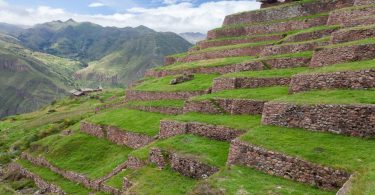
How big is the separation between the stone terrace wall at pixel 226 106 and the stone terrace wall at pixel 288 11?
23270 millimetres

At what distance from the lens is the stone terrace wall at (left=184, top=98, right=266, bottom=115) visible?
922 inches

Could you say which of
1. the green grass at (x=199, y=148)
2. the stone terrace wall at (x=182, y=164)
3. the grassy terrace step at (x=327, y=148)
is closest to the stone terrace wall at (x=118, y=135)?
the green grass at (x=199, y=148)

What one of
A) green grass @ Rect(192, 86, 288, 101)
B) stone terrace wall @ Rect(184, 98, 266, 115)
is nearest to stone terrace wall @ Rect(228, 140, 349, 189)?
stone terrace wall @ Rect(184, 98, 266, 115)

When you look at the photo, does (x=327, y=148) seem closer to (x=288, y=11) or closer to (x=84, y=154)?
(x=84, y=154)

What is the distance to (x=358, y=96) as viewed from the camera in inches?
693

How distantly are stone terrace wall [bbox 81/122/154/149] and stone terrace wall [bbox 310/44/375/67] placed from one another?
1356 cm

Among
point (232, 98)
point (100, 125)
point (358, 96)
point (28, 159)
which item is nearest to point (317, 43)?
point (232, 98)

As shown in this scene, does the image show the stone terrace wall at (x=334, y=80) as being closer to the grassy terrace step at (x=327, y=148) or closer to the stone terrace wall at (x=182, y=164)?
the grassy terrace step at (x=327, y=148)

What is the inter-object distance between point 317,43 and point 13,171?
32779 millimetres

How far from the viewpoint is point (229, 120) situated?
2261 centimetres

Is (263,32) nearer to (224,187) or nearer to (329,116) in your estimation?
(329,116)

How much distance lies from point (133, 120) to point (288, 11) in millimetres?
25243

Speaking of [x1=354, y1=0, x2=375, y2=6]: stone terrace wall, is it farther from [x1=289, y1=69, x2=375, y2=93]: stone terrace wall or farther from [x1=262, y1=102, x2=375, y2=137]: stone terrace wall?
[x1=262, y1=102, x2=375, y2=137]: stone terrace wall

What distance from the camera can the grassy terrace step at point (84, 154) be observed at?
1151 inches
